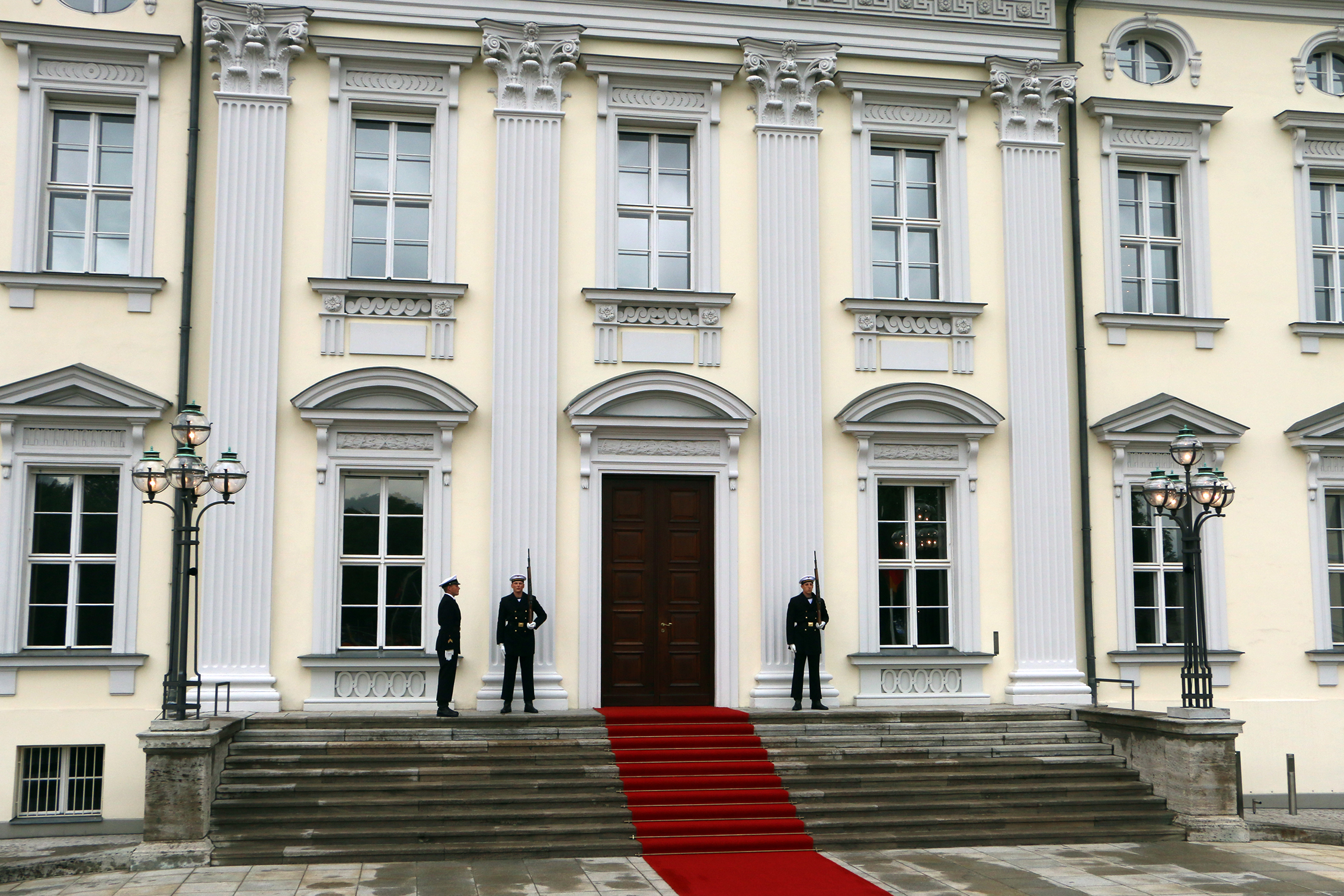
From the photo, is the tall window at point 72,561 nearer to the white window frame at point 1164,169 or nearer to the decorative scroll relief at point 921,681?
A: the decorative scroll relief at point 921,681

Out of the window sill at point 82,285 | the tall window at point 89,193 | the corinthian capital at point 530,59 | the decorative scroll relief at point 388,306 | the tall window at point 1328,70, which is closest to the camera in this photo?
the window sill at point 82,285

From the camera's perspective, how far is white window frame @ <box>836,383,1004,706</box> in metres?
15.1

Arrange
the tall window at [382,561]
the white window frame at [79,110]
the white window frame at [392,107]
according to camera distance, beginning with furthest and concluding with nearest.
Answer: the white window frame at [392,107] → the tall window at [382,561] → the white window frame at [79,110]

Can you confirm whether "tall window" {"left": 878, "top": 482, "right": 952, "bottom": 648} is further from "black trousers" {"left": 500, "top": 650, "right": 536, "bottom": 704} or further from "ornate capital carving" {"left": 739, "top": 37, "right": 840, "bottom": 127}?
"ornate capital carving" {"left": 739, "top": 37, "right": 840, "bottom": 127}

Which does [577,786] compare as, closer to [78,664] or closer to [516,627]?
[516,627]

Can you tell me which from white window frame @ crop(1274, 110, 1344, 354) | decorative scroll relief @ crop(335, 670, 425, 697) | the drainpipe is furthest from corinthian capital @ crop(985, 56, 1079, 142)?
decorative scroll relief @ crop(335, 670, 425, 697)

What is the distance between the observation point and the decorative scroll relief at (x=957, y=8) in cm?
1598

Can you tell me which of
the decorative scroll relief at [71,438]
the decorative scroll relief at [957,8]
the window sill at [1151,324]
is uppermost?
the decorative scroll relief at [957,8]

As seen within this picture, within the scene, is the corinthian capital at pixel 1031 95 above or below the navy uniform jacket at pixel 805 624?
above

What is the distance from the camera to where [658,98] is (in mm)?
15570

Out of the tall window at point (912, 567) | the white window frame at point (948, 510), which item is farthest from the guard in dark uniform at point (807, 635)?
the tall window at point (912, 567)

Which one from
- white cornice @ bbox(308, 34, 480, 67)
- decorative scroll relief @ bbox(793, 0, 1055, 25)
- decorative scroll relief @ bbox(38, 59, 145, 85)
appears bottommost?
decorative scroll relief @ bbox(38, 59, 145, 85)

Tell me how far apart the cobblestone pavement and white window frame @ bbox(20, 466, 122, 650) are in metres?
3.86

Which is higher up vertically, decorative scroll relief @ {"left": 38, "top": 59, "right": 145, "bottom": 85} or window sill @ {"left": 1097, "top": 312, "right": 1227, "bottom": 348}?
decorative scroll relief @ {"left": 38, "top": 59, "right": 145, "bottom": 85}
